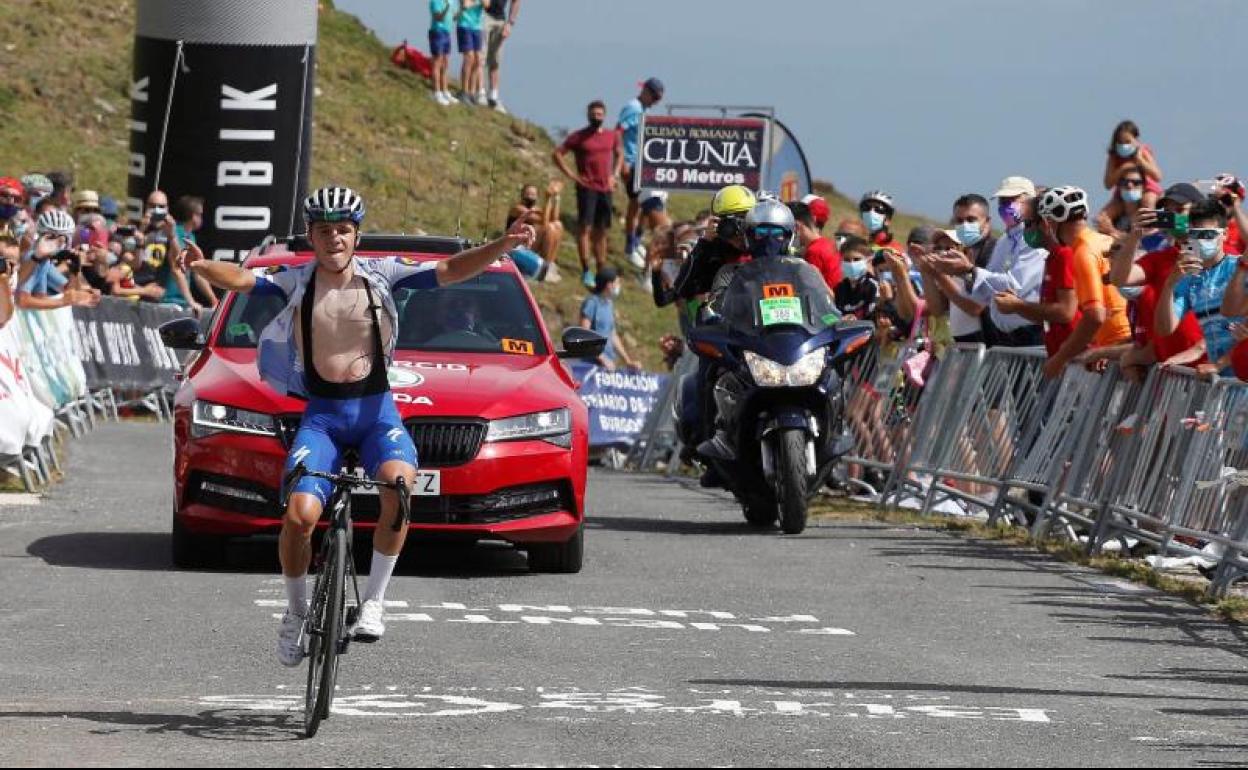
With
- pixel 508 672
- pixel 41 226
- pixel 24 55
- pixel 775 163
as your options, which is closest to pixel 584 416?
pixel 508 672

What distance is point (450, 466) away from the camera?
559 inches

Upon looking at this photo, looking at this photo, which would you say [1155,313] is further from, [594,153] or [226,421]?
[594,153]

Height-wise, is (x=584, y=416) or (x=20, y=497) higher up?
→ (x=584, y=416)

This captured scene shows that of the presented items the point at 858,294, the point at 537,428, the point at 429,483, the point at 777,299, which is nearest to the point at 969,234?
the point at 858,294

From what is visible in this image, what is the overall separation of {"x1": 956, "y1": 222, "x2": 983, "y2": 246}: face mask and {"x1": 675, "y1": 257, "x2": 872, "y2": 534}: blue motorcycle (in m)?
2.06

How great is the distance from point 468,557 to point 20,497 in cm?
395

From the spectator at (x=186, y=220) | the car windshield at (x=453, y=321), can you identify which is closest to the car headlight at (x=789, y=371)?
the car windshield at (x=453, y=321)

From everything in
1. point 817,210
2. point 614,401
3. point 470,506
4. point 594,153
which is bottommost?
point 614,401

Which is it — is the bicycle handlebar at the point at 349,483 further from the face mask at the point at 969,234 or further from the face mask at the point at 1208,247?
the face mask at the point at 969,234

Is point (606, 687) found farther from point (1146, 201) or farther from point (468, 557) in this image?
point (1146, 201)

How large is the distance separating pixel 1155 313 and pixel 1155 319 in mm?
33

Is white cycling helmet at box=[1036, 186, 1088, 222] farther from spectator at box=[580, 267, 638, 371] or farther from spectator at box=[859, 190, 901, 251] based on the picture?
spectator at box=[580, 267, 638, 371]

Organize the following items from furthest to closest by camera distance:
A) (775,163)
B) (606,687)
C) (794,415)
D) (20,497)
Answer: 1. (775,163)
2. (20,497)
3. (794,415)
4. (606,687)

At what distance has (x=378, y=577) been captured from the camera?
10.0m
